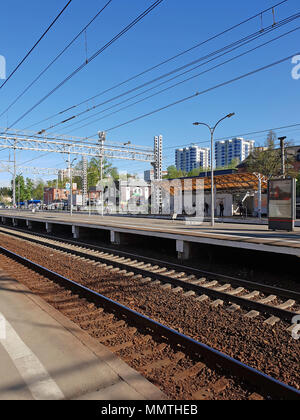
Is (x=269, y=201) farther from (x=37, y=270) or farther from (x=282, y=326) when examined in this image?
(x=37, y=270)

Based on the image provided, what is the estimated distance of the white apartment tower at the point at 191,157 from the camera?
179750 millimetres

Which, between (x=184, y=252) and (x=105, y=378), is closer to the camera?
(x=105, y=378)

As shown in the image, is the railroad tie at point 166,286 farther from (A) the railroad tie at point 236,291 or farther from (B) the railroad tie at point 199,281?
(A) the railroad tie at point 236,291

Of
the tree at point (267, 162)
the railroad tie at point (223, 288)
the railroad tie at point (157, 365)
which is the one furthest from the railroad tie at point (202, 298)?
the tree at point (267, 162)

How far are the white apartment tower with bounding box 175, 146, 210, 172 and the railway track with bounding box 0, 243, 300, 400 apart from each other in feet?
573

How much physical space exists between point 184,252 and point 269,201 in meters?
5.22

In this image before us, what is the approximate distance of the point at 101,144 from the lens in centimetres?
3694

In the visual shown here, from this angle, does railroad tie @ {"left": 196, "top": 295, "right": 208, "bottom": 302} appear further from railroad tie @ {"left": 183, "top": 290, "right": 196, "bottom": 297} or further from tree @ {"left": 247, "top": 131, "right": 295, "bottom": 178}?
tree @ {"left": 247, "top": 131, "right": 295, "bottom": 178}

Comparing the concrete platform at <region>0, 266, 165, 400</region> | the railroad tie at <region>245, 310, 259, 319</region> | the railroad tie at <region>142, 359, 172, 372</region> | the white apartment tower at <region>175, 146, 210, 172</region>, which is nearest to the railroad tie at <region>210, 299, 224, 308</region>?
the railroad tie at <region>245, 310, 259, 319</region>

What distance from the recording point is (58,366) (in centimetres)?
400

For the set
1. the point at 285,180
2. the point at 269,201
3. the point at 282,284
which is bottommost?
the point at 282,284

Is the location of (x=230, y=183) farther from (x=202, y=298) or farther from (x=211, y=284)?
(x=202, y=298)

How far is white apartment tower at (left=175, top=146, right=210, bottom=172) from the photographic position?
17975 centimetres

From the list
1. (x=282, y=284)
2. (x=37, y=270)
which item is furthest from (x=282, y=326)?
(x=37, y=270)
